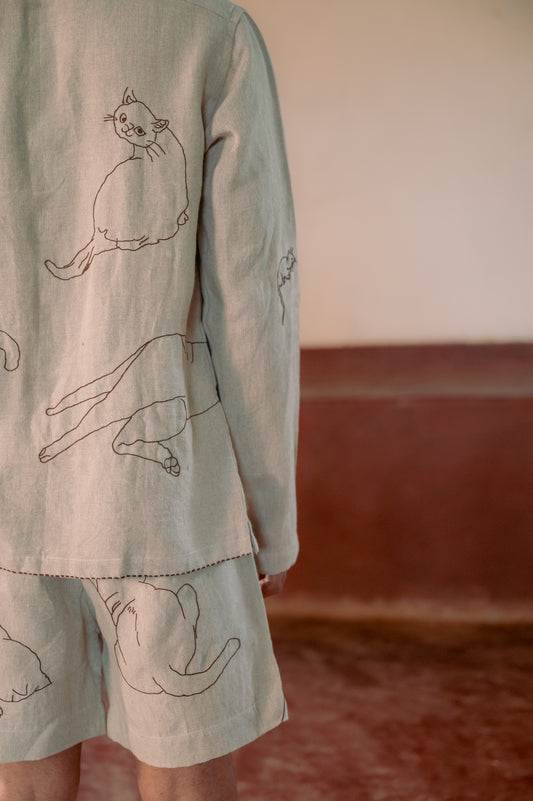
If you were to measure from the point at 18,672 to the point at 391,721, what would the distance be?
102cm

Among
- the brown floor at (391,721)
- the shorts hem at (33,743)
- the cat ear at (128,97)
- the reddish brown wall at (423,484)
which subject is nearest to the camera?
the cat ear at (128,97)

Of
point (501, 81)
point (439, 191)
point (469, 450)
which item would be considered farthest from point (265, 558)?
point (501, 81)

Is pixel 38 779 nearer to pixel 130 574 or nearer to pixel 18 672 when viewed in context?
pixel 18 672

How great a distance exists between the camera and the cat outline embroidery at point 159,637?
2.14 feet

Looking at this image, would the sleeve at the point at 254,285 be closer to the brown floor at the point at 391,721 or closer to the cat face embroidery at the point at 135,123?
the cat face embroidery at the point at 135,123

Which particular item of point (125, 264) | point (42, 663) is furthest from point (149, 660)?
point (125, 264)

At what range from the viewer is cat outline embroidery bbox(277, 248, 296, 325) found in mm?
697

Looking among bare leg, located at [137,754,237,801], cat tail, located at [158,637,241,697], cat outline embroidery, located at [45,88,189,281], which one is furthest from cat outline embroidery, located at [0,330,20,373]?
bare leg, located at [137,754,237,801]

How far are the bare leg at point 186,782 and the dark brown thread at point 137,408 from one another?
324 mm

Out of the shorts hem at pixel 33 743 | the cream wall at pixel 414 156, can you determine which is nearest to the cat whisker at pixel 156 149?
the shorts hem at pixel 33 743

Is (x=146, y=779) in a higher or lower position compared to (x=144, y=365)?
lower

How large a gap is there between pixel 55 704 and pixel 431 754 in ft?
3.04

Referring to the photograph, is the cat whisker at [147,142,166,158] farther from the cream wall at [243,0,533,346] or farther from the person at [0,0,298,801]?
the cream wall at [243,0,533,346]

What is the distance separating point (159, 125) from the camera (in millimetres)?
615
